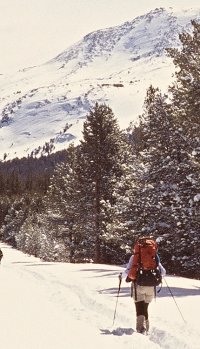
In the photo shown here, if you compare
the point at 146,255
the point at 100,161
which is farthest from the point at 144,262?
the point at 100,161

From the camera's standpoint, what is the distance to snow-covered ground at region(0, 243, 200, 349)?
9391 mm

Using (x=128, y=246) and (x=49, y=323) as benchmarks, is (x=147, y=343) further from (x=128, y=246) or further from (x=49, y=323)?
(x=128, y=246)

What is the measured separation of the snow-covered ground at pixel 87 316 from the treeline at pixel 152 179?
5.89m

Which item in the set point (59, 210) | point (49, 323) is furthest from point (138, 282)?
point (59, 210)

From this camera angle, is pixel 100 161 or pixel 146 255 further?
pixel 100 161

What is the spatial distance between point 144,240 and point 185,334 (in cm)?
200

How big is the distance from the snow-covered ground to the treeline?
589 cm

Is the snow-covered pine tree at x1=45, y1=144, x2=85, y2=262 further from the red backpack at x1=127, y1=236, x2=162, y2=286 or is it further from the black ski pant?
the red backpack at x1=127, y1=236, x2=162, y2=286

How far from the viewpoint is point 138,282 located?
32.9 ft

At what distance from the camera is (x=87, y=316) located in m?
12.4

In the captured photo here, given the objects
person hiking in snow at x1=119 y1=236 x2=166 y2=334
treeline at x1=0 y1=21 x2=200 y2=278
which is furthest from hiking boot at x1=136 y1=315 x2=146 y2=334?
treeline at x1=0 y1=21 x2=200 y2=278

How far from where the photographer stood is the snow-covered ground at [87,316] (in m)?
9.39

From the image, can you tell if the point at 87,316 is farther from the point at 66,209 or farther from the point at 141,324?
the point at 66,209

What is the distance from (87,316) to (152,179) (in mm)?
17306
